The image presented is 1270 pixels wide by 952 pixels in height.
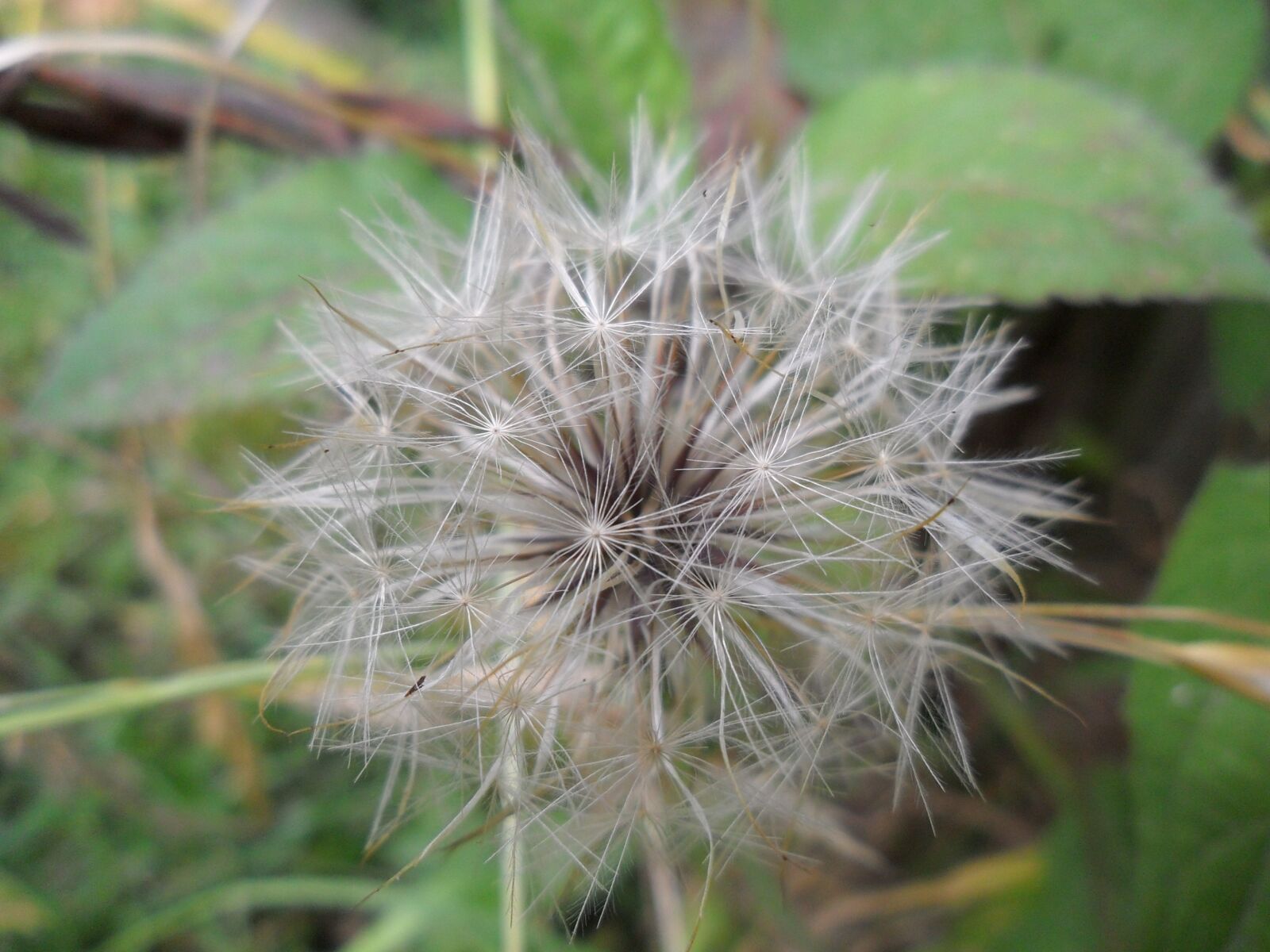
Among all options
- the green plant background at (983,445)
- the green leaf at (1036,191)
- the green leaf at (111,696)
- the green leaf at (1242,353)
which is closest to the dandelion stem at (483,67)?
the green plant background at (983,445)

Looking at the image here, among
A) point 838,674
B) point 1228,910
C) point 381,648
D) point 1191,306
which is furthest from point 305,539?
point 1191,306

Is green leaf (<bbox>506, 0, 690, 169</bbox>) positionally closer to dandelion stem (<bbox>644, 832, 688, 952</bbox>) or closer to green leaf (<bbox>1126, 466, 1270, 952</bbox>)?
green leaf (<bbox>1126, 466, 1270, 952</bbox>)

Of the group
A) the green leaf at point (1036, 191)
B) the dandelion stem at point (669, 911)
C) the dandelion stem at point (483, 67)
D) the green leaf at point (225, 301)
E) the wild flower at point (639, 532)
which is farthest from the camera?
the dandelion stem at point (483, 67)

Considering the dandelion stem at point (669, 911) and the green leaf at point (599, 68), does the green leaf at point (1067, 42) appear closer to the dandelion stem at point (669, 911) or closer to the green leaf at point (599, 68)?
the green leaf at point (599, 68)

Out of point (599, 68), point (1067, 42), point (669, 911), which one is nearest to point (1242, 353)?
point (1067, 42)

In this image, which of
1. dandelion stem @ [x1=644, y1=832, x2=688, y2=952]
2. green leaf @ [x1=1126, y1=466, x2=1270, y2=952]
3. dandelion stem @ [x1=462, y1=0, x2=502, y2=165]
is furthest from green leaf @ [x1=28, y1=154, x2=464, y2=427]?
green leaf @ [x1=1126, y1=466, x2=1270, y2=952]

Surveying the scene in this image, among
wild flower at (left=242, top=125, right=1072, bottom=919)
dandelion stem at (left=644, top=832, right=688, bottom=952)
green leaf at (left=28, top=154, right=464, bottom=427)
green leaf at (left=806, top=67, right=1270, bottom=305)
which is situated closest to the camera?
wild flower at (left=242, top=125, right=1072, bottom=919)

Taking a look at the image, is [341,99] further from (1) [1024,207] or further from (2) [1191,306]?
(2) [1191,306]
